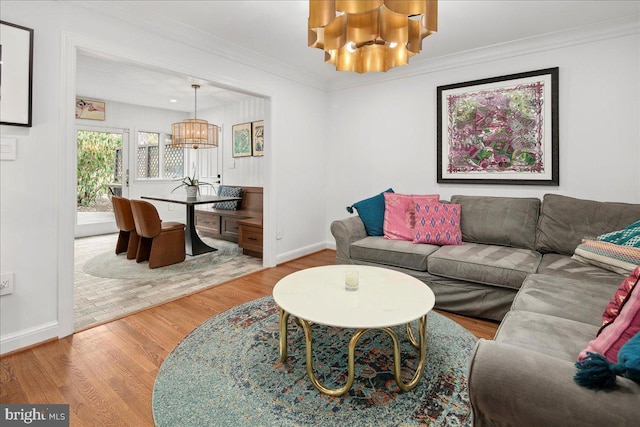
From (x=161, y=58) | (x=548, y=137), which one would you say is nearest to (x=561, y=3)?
(x=548, y=137)

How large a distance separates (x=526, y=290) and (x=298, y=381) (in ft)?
4.78

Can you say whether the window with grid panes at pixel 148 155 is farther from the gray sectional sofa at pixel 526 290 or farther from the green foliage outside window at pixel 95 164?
the gray sectional sofa at pixel 526 290

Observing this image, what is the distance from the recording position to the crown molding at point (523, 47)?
113 inches

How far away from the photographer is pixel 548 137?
320 cm

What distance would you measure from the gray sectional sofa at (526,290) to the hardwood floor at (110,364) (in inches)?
14.9

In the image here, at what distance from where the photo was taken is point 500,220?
3117 mm

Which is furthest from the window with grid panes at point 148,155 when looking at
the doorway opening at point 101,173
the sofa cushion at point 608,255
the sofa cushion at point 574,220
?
the sofa cushion at point 608,255

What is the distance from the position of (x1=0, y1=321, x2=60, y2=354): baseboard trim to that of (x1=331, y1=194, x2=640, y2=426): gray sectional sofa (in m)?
2.37

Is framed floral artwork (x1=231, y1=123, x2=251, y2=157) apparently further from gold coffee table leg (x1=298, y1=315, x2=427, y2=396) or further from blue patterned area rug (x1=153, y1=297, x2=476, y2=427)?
gold coffee table leg (x1=298, y1=315, x2=427, y2=396)

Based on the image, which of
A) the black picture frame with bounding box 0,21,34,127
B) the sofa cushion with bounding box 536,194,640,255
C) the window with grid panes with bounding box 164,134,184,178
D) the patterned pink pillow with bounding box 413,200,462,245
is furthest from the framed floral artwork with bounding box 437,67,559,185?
the window with grid panes with bounding box 164,134,184,178

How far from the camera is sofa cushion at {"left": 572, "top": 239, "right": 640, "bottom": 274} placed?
2105mm

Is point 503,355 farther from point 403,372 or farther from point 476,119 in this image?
point 476,119

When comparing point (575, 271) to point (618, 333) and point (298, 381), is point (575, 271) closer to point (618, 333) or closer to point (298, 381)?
point (618, 333)

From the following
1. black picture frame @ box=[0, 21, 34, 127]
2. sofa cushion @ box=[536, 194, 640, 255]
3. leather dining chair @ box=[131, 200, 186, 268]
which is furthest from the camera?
leather dining chair @ box=[131, 200, 186, 268]
